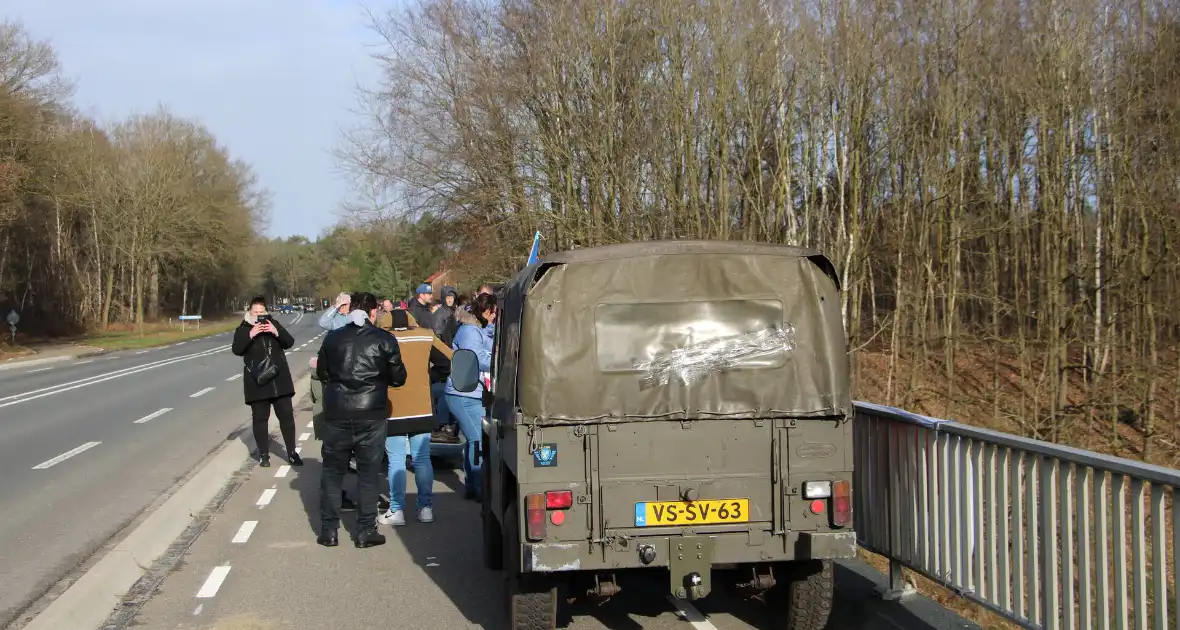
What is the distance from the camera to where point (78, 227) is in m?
69.7

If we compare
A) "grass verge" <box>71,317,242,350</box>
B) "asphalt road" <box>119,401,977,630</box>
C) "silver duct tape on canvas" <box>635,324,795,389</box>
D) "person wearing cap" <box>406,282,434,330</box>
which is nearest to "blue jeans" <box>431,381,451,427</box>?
"person wearing cap" <box>406,282,434,330</box>

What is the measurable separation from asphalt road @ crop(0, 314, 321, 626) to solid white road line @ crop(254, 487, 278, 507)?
957 mm

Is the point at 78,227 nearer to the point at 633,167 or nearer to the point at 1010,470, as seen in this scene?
the point at 633,167

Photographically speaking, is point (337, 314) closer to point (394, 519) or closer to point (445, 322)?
point (445, 322)

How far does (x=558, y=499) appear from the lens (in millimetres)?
5156

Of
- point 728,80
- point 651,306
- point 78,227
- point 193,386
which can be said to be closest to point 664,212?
point 728,80

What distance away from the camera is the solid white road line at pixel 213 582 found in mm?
6621

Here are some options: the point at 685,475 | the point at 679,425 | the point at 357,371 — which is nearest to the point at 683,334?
the point at 679,425

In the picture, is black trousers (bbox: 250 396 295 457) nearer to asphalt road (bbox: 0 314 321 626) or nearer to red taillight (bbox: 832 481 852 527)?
asphalt road (bbox: 0 314 321 626)

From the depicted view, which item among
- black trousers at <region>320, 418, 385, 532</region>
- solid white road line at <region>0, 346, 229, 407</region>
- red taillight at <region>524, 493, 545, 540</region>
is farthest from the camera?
solid white road line at <region>0, 346, 229, 407</region>

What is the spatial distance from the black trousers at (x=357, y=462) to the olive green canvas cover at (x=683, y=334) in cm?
275

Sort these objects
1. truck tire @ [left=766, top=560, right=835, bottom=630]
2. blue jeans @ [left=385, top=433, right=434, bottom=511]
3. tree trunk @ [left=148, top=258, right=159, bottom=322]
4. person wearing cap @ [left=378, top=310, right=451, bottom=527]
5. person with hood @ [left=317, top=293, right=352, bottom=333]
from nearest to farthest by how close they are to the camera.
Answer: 1. truck tire @ [left=766, top=560, right=835, bottom=630]
2. person wearing cap @ [left=378, top=310, right=451, bottom=527]
3. blue jeans @ [left=385, top=433, right=434, bottom=511]
4. person with hood @ [left=317, top=293, right=352, bottom=333]
5. tree trunk @ [left=148, top=258, right=159, bottom=322]

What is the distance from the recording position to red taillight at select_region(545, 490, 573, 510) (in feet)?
16.9

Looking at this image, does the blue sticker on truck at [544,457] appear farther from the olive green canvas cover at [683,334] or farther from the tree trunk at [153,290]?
the tree trunk at [153,290]
